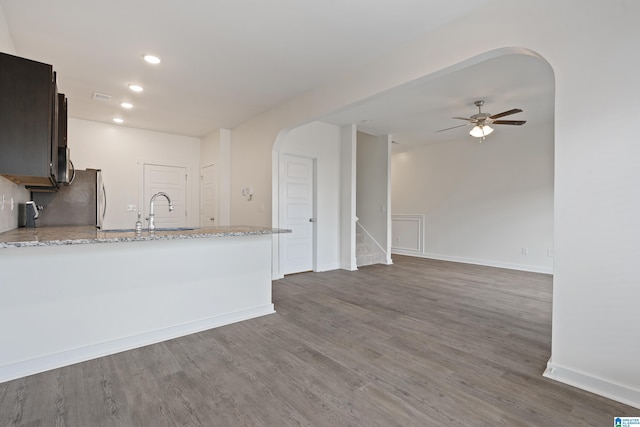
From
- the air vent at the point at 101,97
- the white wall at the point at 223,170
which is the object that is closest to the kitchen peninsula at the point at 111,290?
the air vent at the point at 101,97

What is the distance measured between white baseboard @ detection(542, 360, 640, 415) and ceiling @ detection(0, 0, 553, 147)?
2561 millimetres

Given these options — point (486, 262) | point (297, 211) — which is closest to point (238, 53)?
point (297, 211)

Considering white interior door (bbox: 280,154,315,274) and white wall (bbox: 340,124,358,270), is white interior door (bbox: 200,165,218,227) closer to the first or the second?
white interior door (bbox: 280,154,315,274)

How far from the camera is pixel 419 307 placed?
11.9 feet

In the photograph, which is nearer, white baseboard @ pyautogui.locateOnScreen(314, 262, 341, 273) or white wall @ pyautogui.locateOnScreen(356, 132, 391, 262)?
white baseboard @ pyautogui.locateOnScreen(314, 262, 341, 273)

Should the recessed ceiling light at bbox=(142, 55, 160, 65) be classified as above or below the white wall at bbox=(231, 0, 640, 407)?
above

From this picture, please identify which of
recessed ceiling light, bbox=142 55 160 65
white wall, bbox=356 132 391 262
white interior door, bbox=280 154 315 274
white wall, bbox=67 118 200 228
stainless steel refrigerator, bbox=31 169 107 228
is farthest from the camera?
white wall, bbox=356 132 391 262

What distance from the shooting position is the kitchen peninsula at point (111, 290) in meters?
2.12

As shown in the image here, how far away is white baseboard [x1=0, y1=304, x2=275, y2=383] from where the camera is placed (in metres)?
2.11

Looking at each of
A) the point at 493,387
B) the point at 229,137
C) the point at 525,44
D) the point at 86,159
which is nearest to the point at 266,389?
the point at 493,387

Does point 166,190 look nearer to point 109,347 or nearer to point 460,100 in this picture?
point 109,347

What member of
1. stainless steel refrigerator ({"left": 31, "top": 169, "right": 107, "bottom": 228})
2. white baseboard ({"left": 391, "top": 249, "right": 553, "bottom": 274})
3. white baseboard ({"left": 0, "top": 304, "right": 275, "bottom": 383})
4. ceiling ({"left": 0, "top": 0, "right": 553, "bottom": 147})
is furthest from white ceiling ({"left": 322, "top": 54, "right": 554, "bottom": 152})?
stainless steel refrigerator ({"left": 31, "top": 169, "right": 107, "bottom": 228})

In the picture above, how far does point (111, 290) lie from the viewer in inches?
97.7

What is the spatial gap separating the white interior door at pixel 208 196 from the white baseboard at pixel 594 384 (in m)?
5.51
